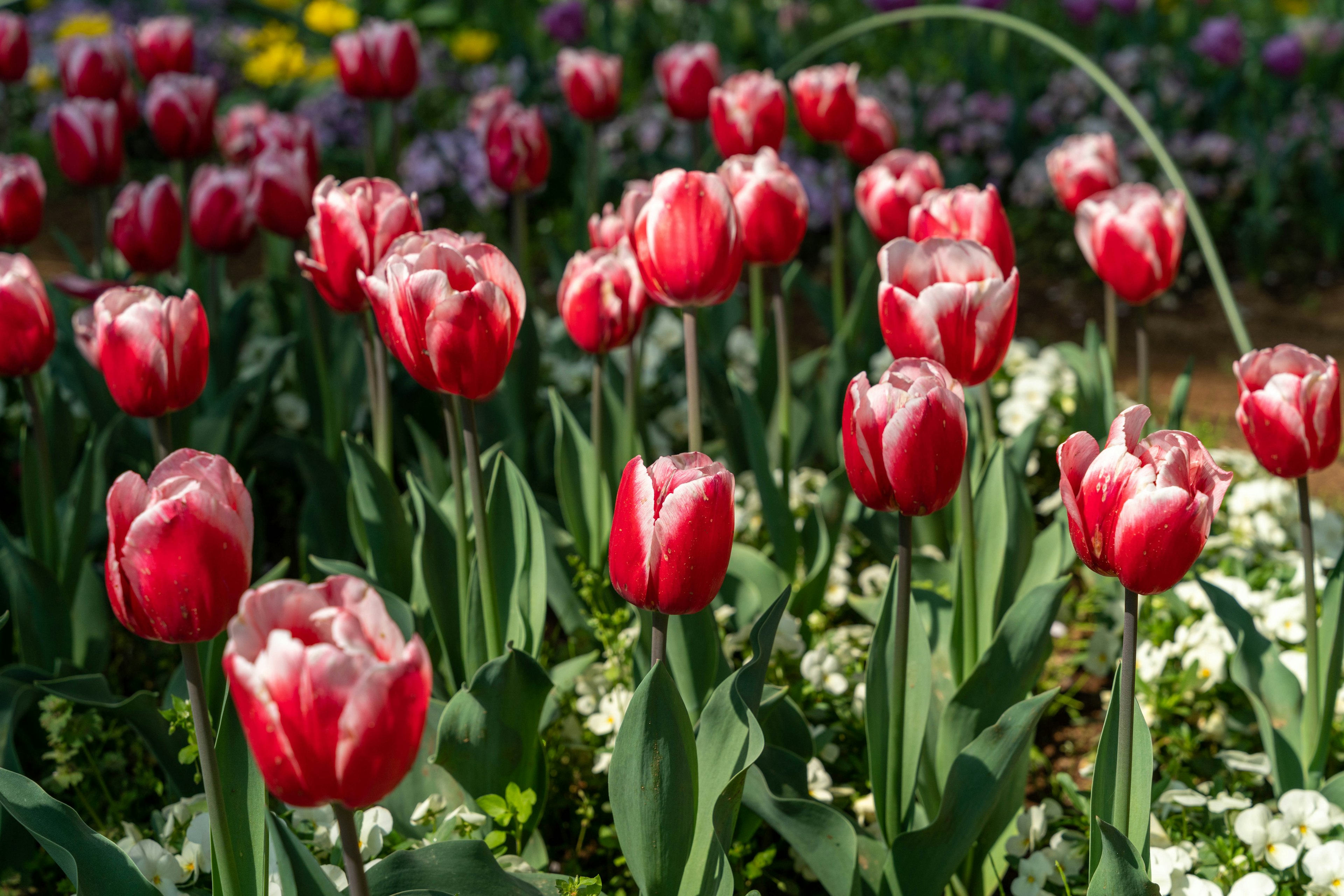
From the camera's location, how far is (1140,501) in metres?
1.06

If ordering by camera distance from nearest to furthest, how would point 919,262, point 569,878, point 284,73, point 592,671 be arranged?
1. point 569,878
2. point 919,262
3. point 592,671
4. point 284,73

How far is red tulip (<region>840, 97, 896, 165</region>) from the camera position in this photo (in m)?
2.68

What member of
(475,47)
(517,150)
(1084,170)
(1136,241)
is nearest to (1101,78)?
(1084,170)

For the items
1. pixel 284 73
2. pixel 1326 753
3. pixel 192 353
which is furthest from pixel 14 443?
pixel 284 73

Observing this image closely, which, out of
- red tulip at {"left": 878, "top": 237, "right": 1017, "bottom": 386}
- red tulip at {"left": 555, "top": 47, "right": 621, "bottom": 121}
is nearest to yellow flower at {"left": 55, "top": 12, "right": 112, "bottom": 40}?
red tulip at {"left": 555, "top": 47, "right": 621, "bottom": 121}

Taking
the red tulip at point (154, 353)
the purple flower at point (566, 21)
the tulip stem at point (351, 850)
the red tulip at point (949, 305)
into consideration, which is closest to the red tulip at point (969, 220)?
the red tulip at point (949, 305)

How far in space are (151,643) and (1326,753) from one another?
6.45 ft

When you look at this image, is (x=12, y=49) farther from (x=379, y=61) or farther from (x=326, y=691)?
(x=326, y=691)

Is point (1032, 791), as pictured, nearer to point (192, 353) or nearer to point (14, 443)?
point (192, 353)

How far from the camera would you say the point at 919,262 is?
1.44 m

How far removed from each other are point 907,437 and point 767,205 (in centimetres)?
76

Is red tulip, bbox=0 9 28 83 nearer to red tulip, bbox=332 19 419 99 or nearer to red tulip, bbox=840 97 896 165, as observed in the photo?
red tulip, bbox=332 19 419 99

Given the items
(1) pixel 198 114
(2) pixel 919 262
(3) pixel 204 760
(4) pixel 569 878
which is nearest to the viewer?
(3) pixel 204 760

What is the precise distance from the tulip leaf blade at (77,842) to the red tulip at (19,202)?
1.38m
